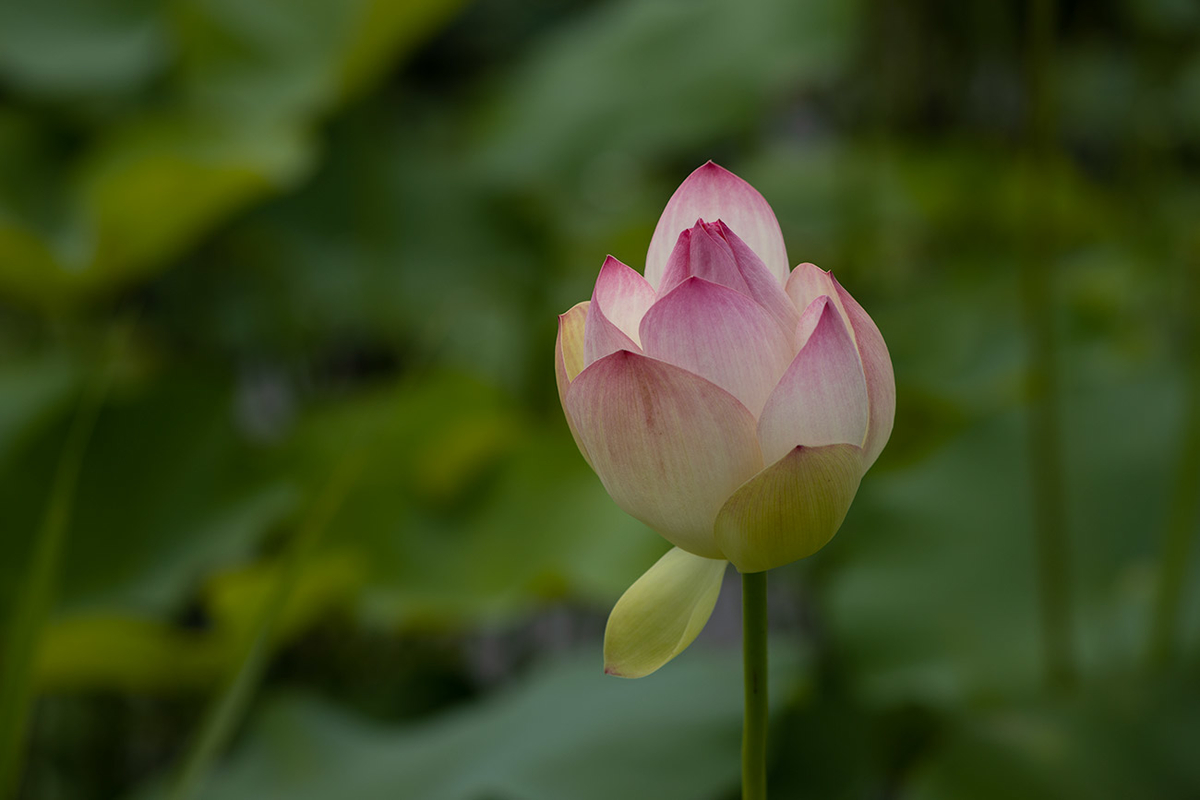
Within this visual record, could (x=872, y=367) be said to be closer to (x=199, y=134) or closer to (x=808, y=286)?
(x=808, y=286)

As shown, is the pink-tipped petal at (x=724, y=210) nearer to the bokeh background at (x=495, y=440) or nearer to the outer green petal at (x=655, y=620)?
the outer green petal at (x=655, y=620)

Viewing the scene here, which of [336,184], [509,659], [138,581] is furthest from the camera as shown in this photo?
[336,184]

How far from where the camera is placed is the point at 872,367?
0.59 feet

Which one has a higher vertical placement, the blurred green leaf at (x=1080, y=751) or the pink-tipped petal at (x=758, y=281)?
the pink-tipped petal at (x=758, y=281)

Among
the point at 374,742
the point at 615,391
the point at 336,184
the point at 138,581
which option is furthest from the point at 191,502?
the point at 615,391

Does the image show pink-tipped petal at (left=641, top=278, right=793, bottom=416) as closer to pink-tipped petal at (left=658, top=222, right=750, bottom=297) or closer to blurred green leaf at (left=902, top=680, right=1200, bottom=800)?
pink-tipped petal at (left=658, top=222, right=750, bottom=297)

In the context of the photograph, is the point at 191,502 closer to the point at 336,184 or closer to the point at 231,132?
the point at 231,132

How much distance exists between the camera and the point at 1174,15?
639mm

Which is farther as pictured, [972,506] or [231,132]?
[231,132]

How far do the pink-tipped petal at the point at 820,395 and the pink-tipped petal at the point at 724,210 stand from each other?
4 centimetres

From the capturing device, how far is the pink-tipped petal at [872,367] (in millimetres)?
178

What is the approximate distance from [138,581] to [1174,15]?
76 centimetres

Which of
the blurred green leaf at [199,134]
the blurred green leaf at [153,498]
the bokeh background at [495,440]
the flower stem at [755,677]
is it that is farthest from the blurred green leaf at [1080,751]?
the blurred green leaf at [199,134]

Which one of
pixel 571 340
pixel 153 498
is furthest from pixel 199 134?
pixel 571 340
